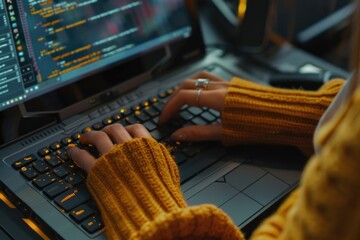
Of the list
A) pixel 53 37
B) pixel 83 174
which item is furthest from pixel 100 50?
pixel 83 174

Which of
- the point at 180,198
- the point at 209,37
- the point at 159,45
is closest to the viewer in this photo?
the point at 180,198

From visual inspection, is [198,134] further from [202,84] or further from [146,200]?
[146,200]

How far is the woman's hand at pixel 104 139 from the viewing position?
787 mm

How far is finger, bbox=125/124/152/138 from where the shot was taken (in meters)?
0.81

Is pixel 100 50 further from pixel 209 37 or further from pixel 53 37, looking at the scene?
pixel 209 37

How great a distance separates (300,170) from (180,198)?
228 millimetres

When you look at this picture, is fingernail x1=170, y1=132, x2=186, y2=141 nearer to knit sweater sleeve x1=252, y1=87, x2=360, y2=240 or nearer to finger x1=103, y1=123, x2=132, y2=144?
finger x1=103, y1=123, x2=132, y2=144

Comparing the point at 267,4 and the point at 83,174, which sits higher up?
the point at 267,4

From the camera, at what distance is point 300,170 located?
0.84 m

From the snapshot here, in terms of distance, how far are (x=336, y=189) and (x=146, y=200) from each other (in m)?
0.32

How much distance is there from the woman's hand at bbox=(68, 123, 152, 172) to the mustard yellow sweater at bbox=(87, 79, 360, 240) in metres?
0.04

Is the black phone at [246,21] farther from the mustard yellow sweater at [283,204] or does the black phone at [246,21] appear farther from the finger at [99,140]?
the finger at [99,140]

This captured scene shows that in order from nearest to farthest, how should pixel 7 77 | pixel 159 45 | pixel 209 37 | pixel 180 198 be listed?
pixel 180 198 → pixel 7 77 → pixel 159 45 → pixel 209 37

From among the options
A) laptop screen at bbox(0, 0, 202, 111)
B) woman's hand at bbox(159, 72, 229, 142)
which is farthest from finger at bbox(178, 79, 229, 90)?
laptop screen at bbox(0, 0, 202, 111)
